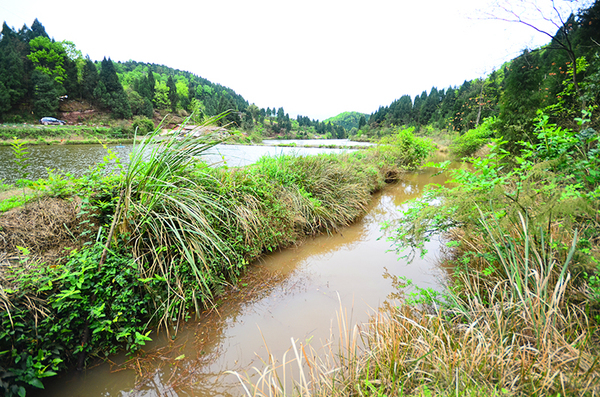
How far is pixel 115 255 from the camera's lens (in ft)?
6.31

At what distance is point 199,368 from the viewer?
5.98ft

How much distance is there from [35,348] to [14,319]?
0.24 meters

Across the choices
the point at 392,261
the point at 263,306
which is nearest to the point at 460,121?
the point at 392,261

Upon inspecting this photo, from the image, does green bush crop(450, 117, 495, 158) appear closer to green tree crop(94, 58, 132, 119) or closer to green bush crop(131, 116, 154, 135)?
green bush crop(131, 116, 154, 135)

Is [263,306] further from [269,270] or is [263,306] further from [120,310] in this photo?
[120,310]

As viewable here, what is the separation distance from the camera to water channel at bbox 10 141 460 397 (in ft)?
5.47

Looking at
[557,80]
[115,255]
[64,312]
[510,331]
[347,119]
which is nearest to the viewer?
[510,331]

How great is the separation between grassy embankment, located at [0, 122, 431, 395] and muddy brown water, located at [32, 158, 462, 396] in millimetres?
164

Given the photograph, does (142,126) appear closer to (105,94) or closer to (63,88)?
(105,94)

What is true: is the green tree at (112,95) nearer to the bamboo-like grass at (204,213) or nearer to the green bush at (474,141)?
the bamboo-like grass at (204,213)

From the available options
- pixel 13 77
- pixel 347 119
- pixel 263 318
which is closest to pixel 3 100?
pixel 13 77

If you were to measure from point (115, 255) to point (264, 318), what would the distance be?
1.53 meters

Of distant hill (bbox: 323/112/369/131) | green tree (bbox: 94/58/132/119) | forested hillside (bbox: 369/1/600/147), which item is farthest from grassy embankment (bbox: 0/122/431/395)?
distant hill (bbox: 323/112/369/131)

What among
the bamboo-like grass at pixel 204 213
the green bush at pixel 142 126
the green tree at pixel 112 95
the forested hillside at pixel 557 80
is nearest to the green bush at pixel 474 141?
the forested hillside at pixel 557 80
